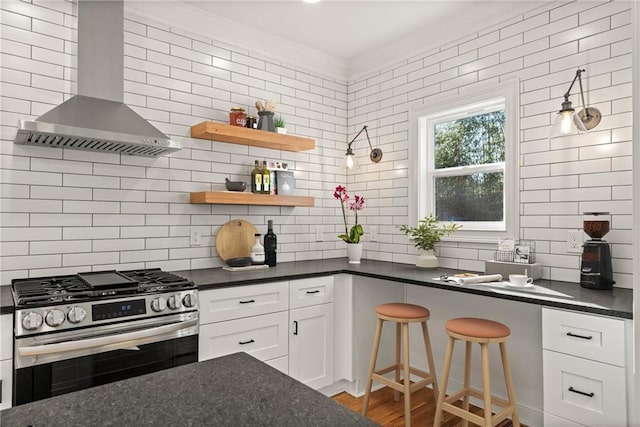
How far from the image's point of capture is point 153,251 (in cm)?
274

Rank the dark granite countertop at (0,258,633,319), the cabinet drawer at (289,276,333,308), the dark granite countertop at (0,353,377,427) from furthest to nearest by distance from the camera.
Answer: the cabinet drawer at (289,276,333,308) → the dark granite countertop at (0,258,633,319) → the dark granite countertop at (0,353,377,427)

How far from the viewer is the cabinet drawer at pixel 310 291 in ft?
8.89

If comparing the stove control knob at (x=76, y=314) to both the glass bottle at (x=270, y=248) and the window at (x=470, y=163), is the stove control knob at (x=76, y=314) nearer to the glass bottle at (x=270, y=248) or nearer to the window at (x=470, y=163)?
the glass bottle at (x=270, y=248)

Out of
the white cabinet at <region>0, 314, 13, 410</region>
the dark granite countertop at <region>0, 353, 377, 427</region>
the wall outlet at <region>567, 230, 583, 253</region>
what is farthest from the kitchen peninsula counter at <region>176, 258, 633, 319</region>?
the dark granite countertop at <region>0, 353, 377, 427</region>

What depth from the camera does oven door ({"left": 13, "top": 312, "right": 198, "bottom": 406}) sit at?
5.52 feet

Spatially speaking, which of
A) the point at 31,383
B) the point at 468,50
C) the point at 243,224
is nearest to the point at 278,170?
the point at 243,224

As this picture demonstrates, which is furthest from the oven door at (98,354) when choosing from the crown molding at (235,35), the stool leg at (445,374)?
the crown molding at (235,35)

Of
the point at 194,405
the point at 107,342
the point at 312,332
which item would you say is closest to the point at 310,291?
the point at 312,332

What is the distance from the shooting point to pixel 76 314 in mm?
1777

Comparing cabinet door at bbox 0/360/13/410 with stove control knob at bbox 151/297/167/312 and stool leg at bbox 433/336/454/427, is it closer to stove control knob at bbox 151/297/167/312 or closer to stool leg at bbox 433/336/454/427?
stove control knob at bbox 151/297/167/312

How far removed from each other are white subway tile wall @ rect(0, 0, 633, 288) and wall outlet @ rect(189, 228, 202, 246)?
3cm

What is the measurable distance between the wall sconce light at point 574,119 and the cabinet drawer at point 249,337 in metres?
2.00

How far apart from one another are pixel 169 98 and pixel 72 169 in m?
0.81

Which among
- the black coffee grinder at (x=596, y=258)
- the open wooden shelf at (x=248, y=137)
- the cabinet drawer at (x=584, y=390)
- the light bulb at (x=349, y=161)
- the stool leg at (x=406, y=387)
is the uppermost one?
the open wooden shelf at (x=248, y=137)
